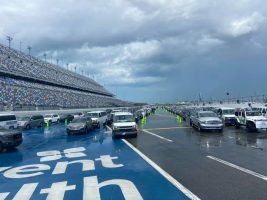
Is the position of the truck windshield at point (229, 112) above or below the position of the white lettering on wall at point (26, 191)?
above

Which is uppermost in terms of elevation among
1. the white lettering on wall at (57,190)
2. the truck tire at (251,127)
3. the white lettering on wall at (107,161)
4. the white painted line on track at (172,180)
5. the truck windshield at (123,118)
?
the truck windshield at (123,118)

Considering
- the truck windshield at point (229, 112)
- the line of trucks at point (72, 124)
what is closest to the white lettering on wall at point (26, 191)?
the line of trucks at point (72, 124)

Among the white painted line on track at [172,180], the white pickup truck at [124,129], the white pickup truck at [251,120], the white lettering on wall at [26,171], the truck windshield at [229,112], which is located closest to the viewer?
the white painted line on track at [172,180]

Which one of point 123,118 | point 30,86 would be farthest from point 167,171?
point 30,86

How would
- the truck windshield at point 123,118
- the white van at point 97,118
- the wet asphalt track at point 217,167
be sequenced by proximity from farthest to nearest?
1. the white van at point 97,118
2. the truck windshield at point 123,118
3. the wet asphalt track at point 217,167

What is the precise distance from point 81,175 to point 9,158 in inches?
246

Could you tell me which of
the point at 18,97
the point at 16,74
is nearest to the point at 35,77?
the point at 16,74

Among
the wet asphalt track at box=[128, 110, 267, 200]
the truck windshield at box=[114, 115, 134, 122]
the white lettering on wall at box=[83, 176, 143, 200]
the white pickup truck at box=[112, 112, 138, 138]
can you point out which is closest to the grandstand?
the truck windshield at box=[114, 115, 134, 122]

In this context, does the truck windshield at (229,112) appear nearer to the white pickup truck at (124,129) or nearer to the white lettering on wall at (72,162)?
the white pickup truck at (124,129)

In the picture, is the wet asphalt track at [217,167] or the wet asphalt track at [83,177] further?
the wet asphalt track at [83,177]

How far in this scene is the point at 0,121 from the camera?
26812 millimetres

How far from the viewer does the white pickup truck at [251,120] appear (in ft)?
75.2

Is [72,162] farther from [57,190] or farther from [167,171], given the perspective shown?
[167,171]

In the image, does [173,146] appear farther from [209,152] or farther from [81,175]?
[81,175]
